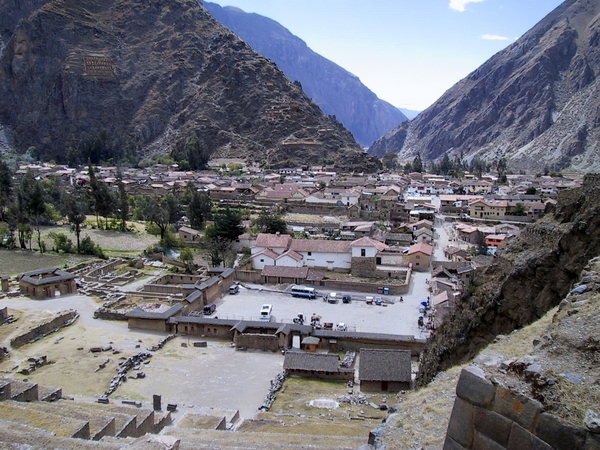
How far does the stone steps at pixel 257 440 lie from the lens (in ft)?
39.4

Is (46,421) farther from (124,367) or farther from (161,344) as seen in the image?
(161,344)

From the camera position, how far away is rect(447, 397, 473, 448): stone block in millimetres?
5816

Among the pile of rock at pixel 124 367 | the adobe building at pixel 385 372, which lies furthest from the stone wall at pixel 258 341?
the adobe building at pixel 385 372

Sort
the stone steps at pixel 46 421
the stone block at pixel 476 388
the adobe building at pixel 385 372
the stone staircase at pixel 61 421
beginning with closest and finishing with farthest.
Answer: the stone block at pixel 476 388 < the stone staircase at pixel 61 421 < the stone steps at pixel 46 421 < the adobe building at pixel 385 372

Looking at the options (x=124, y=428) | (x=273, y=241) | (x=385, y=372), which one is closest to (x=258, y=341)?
(x=385, y=372)

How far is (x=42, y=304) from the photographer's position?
1104 inches

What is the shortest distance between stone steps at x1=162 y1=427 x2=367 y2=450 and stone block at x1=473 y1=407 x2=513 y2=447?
6574mm

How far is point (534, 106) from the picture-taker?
5891 inches

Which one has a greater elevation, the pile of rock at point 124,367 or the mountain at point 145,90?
the mountain at point 145,90

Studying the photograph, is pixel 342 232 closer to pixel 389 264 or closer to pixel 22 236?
pixel 389 264

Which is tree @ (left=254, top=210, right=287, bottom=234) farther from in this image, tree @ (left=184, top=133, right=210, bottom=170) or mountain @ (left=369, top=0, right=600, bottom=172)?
mountain @ (left=369, top=0, right=600, bottom=172)

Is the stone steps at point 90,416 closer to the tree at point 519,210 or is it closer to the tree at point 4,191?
the tree at point 4,191

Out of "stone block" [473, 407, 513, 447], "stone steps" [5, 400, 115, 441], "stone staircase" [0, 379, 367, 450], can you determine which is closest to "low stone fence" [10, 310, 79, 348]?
"stone staircase" [0, 379, 367, 450]

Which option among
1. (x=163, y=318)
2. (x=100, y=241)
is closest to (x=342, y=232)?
(x=100, y=241)
